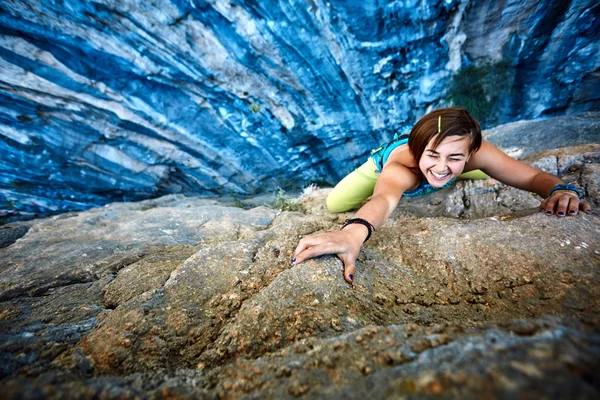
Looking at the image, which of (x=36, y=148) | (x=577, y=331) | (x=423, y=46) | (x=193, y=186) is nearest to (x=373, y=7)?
(x=423, y=46)

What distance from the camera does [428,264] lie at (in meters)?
1.46

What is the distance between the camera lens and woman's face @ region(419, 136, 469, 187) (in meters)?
1.70

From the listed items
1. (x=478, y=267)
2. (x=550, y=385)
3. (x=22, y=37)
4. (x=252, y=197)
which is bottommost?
(x=478, y=267)

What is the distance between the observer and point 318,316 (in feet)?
3.25

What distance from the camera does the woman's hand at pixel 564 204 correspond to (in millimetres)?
1563

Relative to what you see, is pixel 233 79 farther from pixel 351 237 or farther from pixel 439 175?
pixel 351 237

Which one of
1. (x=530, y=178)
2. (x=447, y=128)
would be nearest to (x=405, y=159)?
(x=447, y=128)

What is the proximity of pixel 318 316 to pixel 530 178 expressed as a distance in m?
2.17

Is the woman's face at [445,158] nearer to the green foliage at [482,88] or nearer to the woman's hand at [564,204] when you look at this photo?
the woman's hand at [564,204]

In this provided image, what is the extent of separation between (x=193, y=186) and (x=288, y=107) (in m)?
5.92

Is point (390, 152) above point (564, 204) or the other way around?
above

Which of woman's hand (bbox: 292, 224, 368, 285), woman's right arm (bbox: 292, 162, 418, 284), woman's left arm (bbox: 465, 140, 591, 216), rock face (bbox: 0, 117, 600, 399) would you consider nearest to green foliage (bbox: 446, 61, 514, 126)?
rock face (bbox: 0, 117, 600, 399)

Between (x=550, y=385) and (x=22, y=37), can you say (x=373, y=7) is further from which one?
(x=22, y=37)

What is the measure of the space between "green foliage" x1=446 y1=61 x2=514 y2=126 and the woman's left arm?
7.79 m
